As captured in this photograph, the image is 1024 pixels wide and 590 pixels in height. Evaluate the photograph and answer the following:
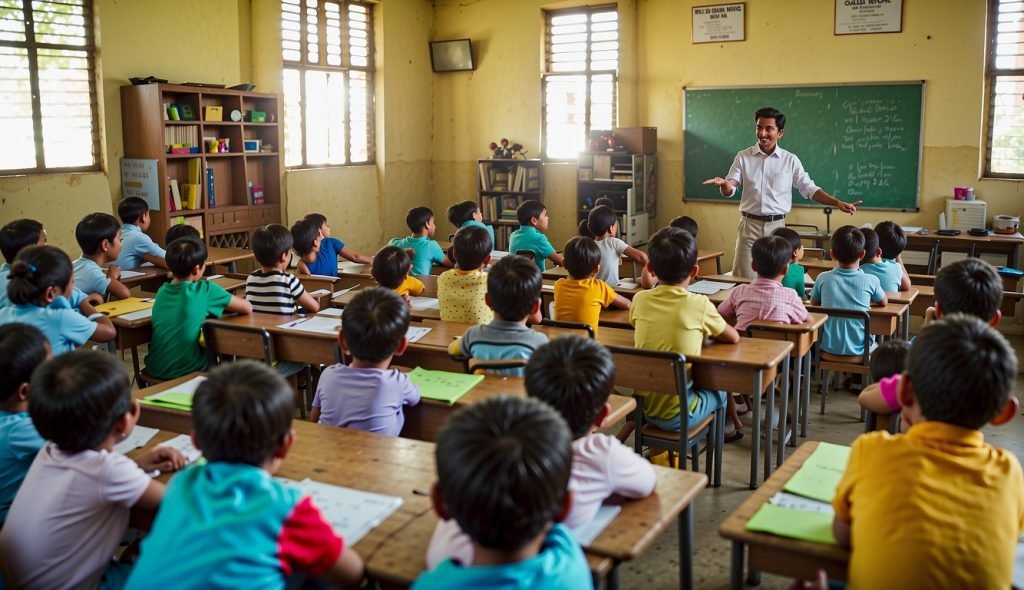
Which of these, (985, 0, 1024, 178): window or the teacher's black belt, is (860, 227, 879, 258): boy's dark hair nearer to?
the teacher's black belt

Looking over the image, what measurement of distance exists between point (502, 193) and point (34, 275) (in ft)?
21.1

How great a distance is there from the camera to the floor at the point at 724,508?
3.09 meters

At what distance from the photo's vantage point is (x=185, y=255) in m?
4.13

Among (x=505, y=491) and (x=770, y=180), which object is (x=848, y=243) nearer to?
(x=770, y=180)

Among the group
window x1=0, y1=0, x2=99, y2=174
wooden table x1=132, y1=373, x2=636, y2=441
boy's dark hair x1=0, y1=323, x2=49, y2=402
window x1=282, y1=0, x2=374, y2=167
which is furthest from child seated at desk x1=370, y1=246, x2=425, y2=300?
window x1=282, y1=0, x2=374, y2=167

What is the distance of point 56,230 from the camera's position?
6.50 metres

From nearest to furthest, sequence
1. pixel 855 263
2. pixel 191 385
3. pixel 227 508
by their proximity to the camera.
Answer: pixel 227 508
pixel 191 385
pixel 855 263

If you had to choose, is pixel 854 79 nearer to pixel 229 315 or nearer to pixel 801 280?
pixel 801 280

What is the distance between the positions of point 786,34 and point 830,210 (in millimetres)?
1596

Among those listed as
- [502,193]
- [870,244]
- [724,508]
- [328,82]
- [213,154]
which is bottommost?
[724,508]

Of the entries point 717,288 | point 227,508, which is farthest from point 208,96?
point 227,508

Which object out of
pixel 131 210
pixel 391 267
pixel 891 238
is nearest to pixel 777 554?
pixel 391 267

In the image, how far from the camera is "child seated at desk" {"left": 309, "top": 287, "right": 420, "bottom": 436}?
277cm

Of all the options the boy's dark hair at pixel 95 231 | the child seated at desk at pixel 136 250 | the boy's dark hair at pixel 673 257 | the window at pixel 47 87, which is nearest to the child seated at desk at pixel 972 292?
the boy's dark hair at pixel 673 257
